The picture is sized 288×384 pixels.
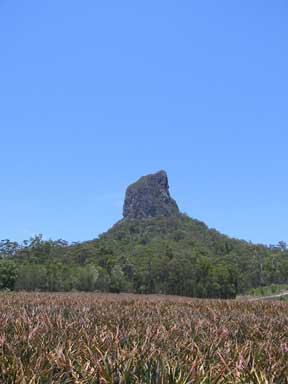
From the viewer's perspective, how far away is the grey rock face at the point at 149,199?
16573 centimetres

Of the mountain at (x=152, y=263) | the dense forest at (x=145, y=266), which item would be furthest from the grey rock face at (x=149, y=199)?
the dense forest at (x=145, y=266)

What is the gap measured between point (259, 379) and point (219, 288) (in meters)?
67.5

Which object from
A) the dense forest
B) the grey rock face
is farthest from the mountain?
the grey rock face

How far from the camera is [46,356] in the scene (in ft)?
15.3

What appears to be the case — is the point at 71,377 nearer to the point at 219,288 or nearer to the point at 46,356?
the point at 46,356

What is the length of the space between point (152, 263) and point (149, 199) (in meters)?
89.9

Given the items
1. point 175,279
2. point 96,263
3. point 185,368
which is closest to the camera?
point 185,368

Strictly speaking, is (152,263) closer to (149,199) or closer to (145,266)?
(145,266)

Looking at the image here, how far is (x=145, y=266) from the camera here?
7825 cm

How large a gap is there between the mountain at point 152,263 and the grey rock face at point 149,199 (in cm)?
705

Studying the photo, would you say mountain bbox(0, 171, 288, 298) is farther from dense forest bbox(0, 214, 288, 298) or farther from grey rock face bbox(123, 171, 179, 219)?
grey rock face bbox(123, 171, 179, 219)

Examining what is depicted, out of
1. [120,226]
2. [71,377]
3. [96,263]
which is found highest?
[120,226]

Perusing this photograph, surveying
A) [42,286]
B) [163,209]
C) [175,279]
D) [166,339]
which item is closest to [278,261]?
[175,279]

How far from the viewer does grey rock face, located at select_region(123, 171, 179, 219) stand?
166 meters
